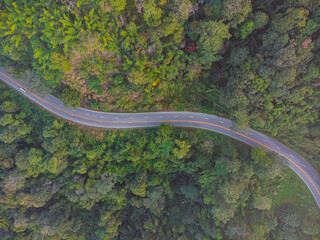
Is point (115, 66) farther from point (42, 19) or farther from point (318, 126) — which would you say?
point (318, 126)

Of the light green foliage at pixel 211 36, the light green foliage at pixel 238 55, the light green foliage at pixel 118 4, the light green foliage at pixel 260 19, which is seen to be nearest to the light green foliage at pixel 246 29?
the light green foliage at pixel 260 19

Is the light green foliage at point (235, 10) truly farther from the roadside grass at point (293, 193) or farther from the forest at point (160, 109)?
the roadside grass at point (293, 193)

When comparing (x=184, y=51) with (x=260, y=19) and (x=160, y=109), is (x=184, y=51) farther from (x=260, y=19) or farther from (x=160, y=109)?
(x=160, y=109)

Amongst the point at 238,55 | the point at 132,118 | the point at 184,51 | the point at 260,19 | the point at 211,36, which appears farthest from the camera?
the point at 132,118

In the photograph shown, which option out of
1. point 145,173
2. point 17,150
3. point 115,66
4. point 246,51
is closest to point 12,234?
point 17,150

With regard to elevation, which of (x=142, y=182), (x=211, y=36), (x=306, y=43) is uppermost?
(x=306, y=43)

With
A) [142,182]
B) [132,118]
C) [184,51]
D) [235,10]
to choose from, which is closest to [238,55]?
[235,10]
